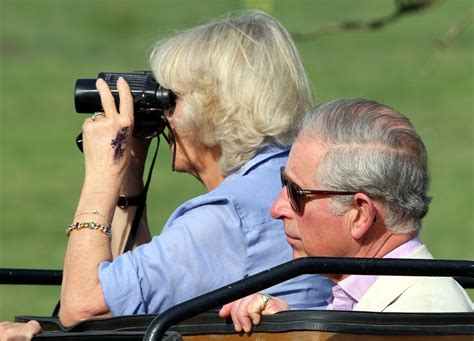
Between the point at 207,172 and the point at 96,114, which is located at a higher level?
the point at 96,114

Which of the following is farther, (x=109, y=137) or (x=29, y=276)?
(x=29, y=276)

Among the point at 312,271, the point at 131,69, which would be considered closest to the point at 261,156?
the point at 312,271

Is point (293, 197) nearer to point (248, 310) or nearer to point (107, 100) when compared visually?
point (248, 310)

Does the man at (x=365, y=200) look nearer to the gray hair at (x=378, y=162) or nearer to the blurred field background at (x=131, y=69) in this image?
the gray hair at (x=378, y=162)

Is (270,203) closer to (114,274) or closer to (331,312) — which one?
(114,274)

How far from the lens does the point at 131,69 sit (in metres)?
21.7

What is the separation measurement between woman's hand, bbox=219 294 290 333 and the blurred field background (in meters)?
7.67

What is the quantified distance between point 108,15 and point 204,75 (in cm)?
2408

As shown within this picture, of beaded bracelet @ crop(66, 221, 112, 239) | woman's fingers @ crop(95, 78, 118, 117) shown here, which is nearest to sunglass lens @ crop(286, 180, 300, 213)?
beaded bracelet @ crop(66, 221, 112, 239)

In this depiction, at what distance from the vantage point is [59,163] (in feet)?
59.5

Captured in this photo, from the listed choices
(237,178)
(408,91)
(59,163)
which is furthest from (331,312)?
(408,91)

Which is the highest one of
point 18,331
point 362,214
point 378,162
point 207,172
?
point 378,162

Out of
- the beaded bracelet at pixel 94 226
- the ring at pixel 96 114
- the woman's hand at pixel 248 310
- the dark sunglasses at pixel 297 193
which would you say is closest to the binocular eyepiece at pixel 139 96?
the ring at pixel 96 114

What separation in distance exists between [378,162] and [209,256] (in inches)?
23.7
